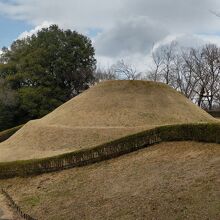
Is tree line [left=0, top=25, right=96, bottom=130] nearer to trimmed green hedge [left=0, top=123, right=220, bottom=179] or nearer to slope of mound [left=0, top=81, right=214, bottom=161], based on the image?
slope of mound [left=0, top=81, right=214, bottom=161]


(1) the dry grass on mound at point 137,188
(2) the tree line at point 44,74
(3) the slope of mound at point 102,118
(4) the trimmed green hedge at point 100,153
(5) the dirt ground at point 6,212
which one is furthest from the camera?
(2) the tree line at point 44,74

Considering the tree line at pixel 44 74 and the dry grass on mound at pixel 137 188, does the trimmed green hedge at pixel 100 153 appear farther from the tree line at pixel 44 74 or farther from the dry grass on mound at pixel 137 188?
the tree line at pixel 44 74

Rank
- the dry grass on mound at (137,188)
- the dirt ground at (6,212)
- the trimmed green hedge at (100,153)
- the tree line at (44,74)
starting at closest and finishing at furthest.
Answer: the dry grass on mound at (137,188)
the dirt ground at (6,212)
the trimmed green hedge at (100,153)
the tree line at (44,74)

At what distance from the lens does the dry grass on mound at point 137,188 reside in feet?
40.5

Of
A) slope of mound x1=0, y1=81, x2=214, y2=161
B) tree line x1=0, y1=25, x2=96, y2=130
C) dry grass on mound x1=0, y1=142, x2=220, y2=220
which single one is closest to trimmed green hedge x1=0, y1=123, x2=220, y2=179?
dry grass on mound x1=0, y1=142, x2=220, y2=220

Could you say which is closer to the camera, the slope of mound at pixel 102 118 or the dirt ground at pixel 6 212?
the dirt ground at pixel 6 212

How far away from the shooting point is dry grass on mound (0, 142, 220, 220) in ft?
40.5

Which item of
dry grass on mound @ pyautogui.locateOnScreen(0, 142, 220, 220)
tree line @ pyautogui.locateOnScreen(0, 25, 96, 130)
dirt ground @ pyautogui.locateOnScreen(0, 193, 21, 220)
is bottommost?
dirt ground @ pyautogui.locateOnScreen(0, 193, 21, 220)

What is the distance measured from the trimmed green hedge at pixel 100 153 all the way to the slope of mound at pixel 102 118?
115 inches

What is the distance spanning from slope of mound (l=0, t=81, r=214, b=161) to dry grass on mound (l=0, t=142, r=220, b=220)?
516 centimetres

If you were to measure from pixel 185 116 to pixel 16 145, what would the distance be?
11264 millimetres

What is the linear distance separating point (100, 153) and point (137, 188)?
5.96m

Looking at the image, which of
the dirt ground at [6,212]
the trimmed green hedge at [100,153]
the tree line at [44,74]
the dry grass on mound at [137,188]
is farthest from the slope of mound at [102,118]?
the tree line at [44,74]

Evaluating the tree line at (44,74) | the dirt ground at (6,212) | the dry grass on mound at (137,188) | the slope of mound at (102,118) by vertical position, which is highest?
the tree line at (44,74)
